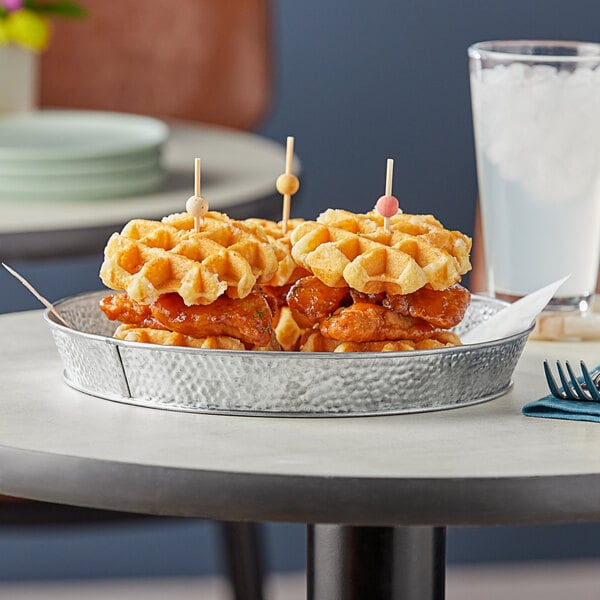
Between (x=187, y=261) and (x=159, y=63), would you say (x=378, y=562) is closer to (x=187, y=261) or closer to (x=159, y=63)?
(x=187, y=261)

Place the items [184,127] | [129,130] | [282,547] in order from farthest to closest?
[282,547] → [184,127] → [129,130]

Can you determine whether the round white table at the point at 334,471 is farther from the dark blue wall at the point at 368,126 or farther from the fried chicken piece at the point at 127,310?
the dark blue wall at the point at 368,126

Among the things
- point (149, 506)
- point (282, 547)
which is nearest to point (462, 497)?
point (149, 506)

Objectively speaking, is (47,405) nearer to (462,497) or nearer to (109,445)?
(109,445)

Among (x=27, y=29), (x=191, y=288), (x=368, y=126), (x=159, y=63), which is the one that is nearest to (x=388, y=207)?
(x=191, y=288)

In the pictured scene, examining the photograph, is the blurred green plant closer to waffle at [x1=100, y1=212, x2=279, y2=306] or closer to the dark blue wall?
the dark blue wall

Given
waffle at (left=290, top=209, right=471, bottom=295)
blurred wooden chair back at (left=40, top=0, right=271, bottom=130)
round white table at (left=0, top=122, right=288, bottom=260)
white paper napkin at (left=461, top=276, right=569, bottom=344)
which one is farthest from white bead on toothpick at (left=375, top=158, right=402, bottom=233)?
blurred wooden chair back at (left=40, top=0, right=271, bottom=130)
